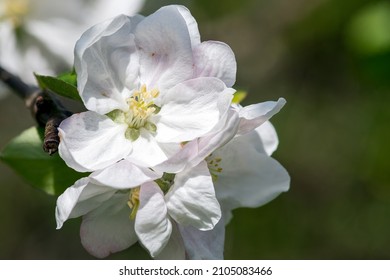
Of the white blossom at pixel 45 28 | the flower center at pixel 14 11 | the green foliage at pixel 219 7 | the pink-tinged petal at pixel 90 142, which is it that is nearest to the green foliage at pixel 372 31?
the green foliage at pixel 219 7

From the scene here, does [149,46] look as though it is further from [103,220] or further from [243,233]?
[243,233]

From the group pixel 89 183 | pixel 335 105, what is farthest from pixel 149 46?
pixel 335 105

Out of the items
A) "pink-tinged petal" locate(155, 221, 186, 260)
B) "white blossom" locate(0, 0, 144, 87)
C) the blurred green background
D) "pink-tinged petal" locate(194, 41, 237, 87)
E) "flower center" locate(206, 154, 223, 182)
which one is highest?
"pink-tinged petal" locate(194, 41, 237, 87)

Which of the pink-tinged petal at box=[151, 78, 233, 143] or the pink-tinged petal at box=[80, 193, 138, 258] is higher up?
the pink-tinged petal at box=[151, 78, 233, 143]

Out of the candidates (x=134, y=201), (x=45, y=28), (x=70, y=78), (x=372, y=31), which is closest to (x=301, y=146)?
(x=372, y=31)

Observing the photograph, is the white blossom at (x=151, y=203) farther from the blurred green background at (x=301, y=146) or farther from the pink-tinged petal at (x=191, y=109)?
the blurred green background at (x=301, y=146)

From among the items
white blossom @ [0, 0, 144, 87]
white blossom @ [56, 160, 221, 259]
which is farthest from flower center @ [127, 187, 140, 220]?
white blossom @ [0, 0, 144, 87]

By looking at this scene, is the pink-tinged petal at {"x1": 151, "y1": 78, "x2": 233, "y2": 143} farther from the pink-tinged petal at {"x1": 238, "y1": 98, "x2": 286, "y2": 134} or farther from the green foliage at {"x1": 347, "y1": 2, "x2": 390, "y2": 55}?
the green foliage at {"x1": 347, "y1": 2, "x2": 390, "y2": 55}
